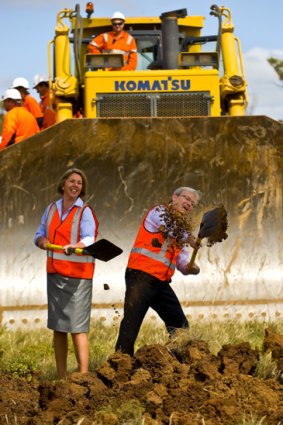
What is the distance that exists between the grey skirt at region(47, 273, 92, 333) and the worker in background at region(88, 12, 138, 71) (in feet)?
12.3

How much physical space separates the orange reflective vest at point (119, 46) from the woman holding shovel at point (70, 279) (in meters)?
3.33

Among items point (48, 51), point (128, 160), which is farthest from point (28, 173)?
point (48, 51)

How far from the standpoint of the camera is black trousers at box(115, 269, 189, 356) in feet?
22.9

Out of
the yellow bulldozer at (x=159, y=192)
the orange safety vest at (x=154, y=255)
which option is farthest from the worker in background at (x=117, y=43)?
the orange safety vest at (x=154, y=255)

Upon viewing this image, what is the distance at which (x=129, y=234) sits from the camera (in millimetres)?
8938

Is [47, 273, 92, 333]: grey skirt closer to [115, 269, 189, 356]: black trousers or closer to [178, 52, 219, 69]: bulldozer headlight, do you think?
[115, 269, 189, 356]: black trousers

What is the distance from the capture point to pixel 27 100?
11477 mm

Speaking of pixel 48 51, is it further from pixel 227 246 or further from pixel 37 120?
pixel 227 246

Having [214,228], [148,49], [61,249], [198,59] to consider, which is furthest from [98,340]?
[148,49]

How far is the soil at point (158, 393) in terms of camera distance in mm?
5391

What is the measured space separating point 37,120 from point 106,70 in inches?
63.3

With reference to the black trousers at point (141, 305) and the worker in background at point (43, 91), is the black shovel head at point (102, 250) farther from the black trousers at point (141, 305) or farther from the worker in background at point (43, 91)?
the worker in background at point (43, 91)

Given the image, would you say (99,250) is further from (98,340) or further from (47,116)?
(47,116)

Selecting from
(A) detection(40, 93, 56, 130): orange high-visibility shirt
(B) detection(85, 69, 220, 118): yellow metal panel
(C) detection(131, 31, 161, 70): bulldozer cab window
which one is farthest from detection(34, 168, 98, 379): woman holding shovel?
(A) detection(40, 93, 56, 130): orange high-visibility shirt
